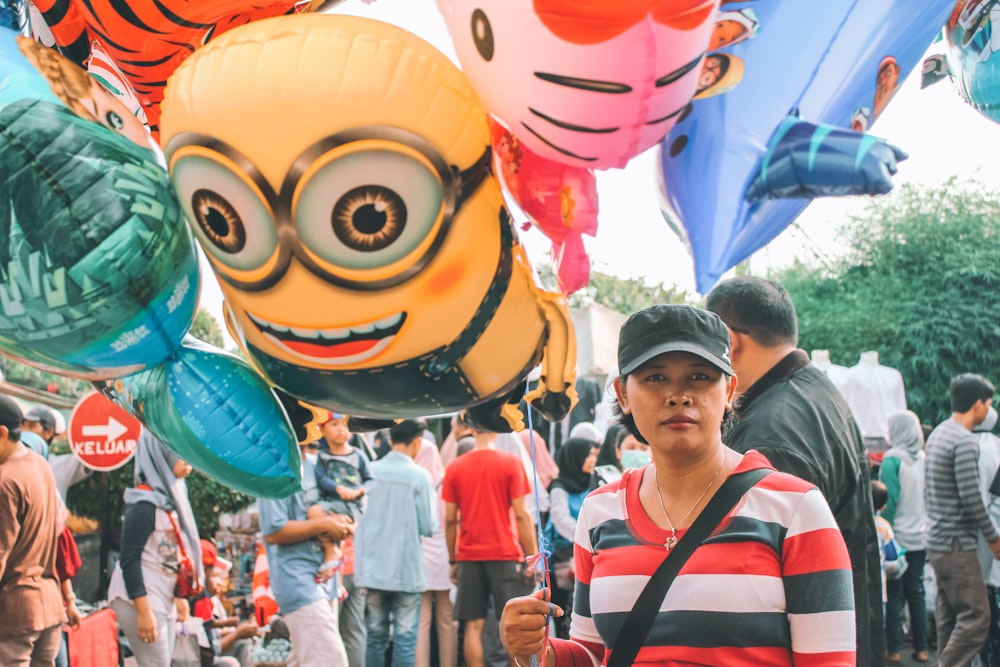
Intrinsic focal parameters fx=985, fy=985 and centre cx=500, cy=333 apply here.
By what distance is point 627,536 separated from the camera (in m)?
1.48

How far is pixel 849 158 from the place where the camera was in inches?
55.5

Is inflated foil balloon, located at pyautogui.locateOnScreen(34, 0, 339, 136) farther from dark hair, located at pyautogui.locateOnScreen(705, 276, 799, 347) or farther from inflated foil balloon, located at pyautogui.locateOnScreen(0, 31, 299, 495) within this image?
dark hair, located at pyautogui.locateOnScreen(705, 276, 799, 347)

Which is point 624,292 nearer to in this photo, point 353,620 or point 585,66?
point 353,620

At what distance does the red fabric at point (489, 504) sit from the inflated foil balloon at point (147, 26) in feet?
10.6

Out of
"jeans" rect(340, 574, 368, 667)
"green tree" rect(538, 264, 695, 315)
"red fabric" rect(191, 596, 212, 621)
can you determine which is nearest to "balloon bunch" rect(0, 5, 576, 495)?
"red fabric" rect(191, 596, 212, 621)

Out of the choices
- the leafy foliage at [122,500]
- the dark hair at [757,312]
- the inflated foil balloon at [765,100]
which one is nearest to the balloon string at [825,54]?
the inflated foil balloon at [765,100]

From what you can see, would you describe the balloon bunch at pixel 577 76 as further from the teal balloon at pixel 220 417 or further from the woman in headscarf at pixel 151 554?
the woman in headscarf at pixel 151 554

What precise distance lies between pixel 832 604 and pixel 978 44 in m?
1.48

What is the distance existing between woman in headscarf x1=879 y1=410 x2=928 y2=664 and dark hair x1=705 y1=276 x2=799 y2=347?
443 cm

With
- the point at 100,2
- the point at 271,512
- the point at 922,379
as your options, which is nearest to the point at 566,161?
the point at 100,2

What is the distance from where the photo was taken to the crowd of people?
1374mm

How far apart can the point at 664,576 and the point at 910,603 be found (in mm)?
5434

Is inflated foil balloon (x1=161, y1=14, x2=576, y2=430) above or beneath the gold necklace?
above

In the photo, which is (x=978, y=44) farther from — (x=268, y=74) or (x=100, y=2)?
(x=100, y=2)
